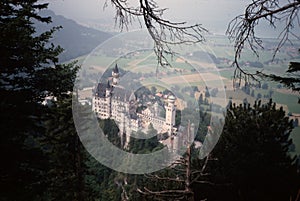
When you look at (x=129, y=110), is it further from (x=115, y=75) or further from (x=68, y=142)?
(x=68, y=142)

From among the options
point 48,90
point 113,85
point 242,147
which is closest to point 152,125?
point 113,85

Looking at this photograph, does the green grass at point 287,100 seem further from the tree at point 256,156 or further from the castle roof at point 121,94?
the tree at point 256,156

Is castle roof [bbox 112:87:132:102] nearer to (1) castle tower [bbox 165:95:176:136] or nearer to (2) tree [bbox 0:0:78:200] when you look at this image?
(1) castle tower [bbox 165:95:176:136]

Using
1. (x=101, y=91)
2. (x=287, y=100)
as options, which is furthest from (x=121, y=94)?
(x=287, y=100)

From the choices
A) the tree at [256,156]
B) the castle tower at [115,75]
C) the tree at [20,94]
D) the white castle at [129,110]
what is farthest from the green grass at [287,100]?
the tree at [20,94]

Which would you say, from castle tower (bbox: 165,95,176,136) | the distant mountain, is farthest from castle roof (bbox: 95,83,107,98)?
the distant mountain

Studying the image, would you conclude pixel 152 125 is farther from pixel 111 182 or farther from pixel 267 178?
pixel 111 182
